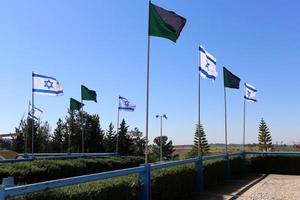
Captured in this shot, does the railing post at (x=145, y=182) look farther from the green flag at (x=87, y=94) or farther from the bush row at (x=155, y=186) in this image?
the green flag at (x=87, y=94)

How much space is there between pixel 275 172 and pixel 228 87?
16.1ft

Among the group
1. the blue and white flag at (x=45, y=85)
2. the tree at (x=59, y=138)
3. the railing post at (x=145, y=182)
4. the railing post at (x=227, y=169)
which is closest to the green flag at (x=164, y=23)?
the railing post at (x=145, y=182)

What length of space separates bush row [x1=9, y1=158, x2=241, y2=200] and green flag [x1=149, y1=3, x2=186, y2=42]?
3661 millimetres

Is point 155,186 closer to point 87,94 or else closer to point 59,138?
point 87,94

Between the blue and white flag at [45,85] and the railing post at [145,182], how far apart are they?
14.9m

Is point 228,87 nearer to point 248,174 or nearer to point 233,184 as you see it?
point 248,174

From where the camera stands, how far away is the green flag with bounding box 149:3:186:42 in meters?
11.2

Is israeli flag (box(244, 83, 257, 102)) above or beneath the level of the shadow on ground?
above

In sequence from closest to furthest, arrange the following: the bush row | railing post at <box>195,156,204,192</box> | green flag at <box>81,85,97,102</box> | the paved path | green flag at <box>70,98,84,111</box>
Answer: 1. the bush row
2. the paved path
3. railing post at <box>195,156,204,192</box>
4. green flag at <box>81,85,97,102</box>
5. green flag at <box>70,98,84,111</box>

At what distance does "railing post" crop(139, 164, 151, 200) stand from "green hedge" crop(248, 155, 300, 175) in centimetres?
1230

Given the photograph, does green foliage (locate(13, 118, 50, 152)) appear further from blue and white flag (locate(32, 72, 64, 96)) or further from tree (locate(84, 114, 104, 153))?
blue and white flag (locate(32, 72, 64, 96))

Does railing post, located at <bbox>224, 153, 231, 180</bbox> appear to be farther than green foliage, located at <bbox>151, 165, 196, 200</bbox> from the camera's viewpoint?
Yes

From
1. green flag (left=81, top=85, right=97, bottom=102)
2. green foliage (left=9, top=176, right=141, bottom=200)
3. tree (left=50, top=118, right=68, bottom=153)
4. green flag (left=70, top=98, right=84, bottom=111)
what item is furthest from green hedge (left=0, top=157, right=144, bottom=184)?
tree (left=50, top=118, right=68, bottom=153)

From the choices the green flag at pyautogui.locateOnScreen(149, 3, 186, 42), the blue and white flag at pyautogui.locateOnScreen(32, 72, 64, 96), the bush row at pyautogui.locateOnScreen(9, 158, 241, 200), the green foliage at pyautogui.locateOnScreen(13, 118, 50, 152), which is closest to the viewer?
the bush row at pyautogui.locateOnScreen(9, 158, 241, 200)
